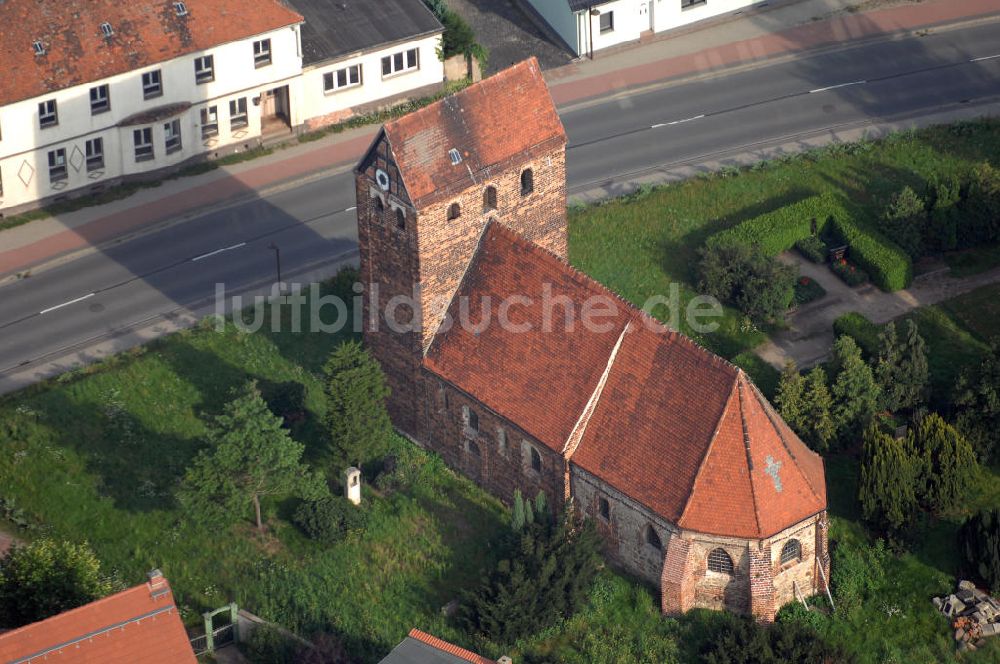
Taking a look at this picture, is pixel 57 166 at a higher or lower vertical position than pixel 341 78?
lower

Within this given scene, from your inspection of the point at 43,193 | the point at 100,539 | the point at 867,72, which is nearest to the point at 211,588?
the point at 100,539

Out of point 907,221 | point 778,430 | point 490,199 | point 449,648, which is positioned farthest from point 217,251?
point 778,430

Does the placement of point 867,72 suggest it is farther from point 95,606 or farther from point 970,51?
point 95,606

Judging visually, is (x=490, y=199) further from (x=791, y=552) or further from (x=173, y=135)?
(x=173, y=135)

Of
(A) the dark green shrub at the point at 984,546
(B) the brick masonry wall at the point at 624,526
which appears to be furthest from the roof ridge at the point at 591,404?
(A) the dark green shrub at the point at 984,546

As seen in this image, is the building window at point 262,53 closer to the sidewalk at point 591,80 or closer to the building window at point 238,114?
the building window at point 238,114
